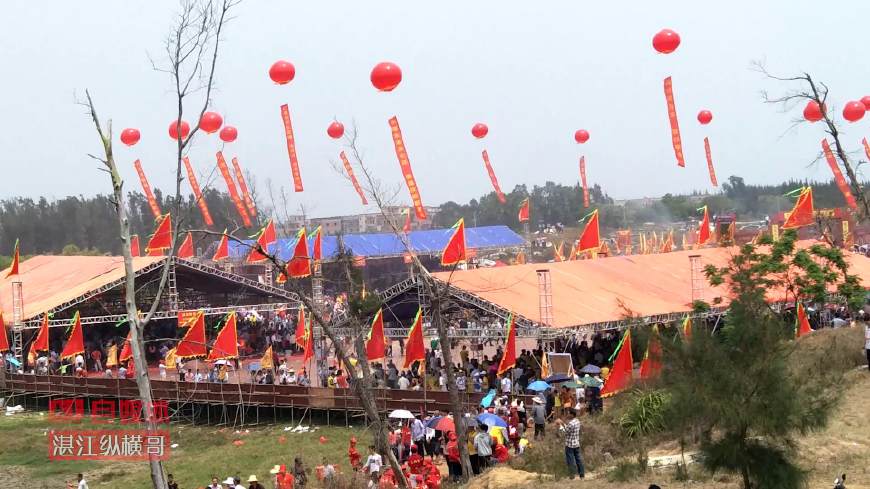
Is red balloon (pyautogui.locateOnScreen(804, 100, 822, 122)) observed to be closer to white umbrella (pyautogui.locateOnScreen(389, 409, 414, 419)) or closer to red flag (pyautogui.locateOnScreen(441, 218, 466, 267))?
red flag (pyautogui.locateOnScreen(441, 218, 466, 267))

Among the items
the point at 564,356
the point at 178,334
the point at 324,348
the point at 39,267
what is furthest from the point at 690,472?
the point at 39,267

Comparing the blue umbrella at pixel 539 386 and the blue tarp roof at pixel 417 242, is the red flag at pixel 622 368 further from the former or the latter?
the blue tarp roof at pixel 417 242

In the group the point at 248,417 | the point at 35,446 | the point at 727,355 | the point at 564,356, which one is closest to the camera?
the point at 727,355

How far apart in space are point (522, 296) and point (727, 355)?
1490cm

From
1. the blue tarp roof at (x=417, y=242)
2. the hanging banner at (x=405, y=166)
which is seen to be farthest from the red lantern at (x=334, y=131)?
the blue tarp roof at (x=417, y=242)

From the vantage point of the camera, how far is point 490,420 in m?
15.0

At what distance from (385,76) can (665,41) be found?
588 cm

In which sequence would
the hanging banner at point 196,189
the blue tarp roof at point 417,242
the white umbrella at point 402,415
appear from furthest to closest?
the blue tarp roof at point 417,242 < the white umbrella at point 402,415 < the hanging banner at point 196,189

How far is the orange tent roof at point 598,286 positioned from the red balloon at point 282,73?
634 centimetres

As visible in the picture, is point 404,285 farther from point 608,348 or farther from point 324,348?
point 608,348

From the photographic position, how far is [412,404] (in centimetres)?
1978

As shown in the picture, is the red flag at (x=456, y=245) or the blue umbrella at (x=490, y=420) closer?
the blue umbrella at (x=490, y=420)

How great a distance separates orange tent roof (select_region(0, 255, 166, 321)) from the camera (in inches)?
1181

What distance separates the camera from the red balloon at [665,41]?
1781cm
